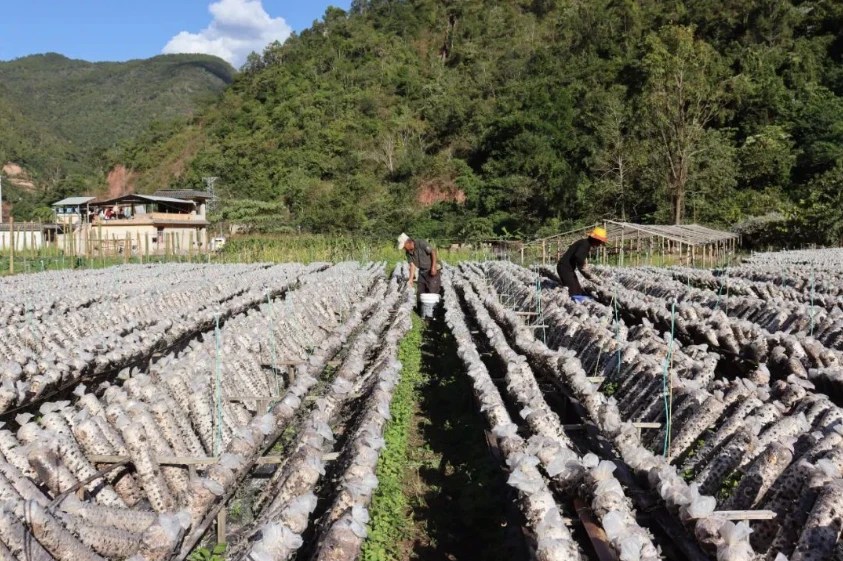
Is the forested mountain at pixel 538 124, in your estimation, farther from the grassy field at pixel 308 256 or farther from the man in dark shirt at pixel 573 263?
the man in dark shirt at pixel 573 263

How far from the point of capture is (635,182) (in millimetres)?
36188

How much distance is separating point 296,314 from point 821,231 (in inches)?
933

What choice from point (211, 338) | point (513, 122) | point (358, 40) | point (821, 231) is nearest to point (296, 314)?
point (211, 338)

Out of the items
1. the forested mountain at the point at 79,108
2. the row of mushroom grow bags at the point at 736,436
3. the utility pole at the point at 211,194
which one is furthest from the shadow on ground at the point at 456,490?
the forested mountain at the point at 79,108

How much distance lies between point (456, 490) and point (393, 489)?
1.51ft

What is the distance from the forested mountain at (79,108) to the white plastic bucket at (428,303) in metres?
57.6

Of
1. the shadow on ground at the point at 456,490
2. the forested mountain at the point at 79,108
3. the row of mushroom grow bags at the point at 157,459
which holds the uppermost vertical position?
the forested mountain at the point at 79,108

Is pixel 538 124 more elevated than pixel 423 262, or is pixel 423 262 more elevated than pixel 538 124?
pixel 538 124

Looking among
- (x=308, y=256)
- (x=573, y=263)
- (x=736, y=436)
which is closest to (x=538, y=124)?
(x=308, y=256)

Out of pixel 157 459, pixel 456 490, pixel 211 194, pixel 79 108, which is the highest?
pixel 79 108

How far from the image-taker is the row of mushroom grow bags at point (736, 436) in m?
2.75

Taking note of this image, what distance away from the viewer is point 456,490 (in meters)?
4.88

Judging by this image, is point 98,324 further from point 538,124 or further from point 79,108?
point 79,108

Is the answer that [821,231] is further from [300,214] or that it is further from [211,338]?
[300,214]
